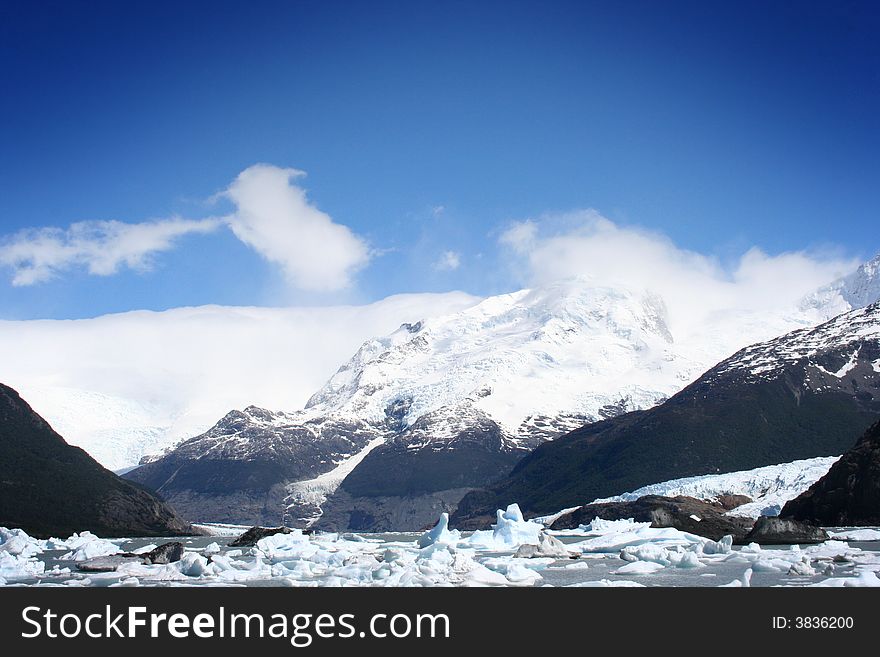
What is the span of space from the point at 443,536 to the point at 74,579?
36720 millimetres

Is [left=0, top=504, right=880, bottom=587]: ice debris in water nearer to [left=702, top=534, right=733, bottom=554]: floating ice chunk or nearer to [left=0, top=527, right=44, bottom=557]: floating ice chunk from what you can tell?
[left=702, top=534, right=733, bottom=554]: floating ice chunk

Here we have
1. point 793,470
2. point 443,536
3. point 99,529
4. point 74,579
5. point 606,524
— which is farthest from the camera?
point 99,529

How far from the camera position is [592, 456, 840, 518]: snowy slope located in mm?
148250

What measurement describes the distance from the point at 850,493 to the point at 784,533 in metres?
29.5

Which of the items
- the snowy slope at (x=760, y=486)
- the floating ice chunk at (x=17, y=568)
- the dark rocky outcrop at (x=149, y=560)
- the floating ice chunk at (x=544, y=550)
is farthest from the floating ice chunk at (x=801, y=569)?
the snowy slope at (x=760, y=486)

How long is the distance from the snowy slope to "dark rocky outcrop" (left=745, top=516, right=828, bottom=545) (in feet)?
143

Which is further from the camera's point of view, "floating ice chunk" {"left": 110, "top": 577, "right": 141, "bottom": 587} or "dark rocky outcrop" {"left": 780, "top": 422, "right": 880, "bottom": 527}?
"dark rocky outcrop" {"left": 780, "top": 422, "right": 880, "bottom": 527}

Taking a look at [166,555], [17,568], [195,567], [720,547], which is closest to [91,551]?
[166,555]

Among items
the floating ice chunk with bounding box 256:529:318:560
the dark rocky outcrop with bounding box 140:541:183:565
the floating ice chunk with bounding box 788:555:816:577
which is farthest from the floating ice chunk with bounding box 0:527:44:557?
the floating ice chunk with bounding box 788:555:816:577

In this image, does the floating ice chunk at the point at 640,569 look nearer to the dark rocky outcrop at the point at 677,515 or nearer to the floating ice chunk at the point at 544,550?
the floating ice chunk at the point at 544,550

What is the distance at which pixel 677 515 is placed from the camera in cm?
14250
